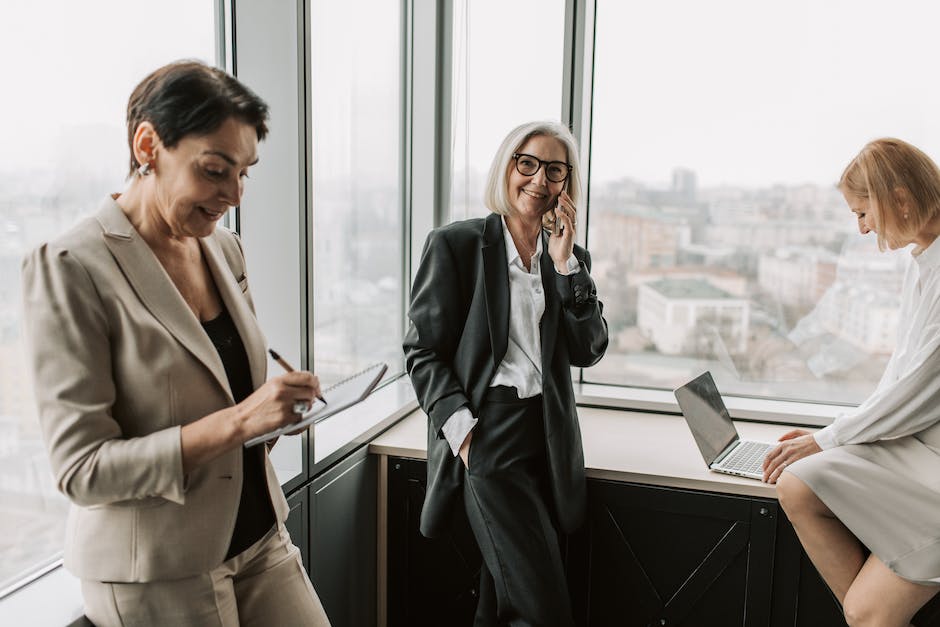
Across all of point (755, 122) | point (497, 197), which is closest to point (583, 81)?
point (755, 122)

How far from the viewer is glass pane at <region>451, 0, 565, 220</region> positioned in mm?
3217

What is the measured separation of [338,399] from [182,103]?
1.73ft

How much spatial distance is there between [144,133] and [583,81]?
2201 mm

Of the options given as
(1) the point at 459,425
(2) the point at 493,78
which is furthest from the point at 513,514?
(2) the point at 493,78

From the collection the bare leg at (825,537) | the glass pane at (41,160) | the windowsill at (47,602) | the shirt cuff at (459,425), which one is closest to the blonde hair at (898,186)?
the bare leg at (825,537)

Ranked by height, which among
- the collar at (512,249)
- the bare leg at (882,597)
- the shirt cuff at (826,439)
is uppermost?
the collar at (512,249)

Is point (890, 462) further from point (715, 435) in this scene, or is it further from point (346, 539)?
point (346, 539)

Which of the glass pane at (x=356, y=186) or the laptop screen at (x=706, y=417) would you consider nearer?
the laptop screen at (x=706, y=417)

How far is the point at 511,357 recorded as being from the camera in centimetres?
218

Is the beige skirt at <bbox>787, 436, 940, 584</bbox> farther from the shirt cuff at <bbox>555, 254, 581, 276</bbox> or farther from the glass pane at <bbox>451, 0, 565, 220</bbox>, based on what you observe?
the glass pane at <bbox>451, 0, 565, 220</bbox>

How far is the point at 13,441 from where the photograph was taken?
158 cm

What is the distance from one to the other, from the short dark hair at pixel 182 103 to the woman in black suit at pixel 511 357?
0.98 metres

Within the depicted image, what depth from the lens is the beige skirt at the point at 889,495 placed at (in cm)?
194

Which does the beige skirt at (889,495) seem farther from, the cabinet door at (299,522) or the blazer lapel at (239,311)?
the blazer lapel at (239,311)
